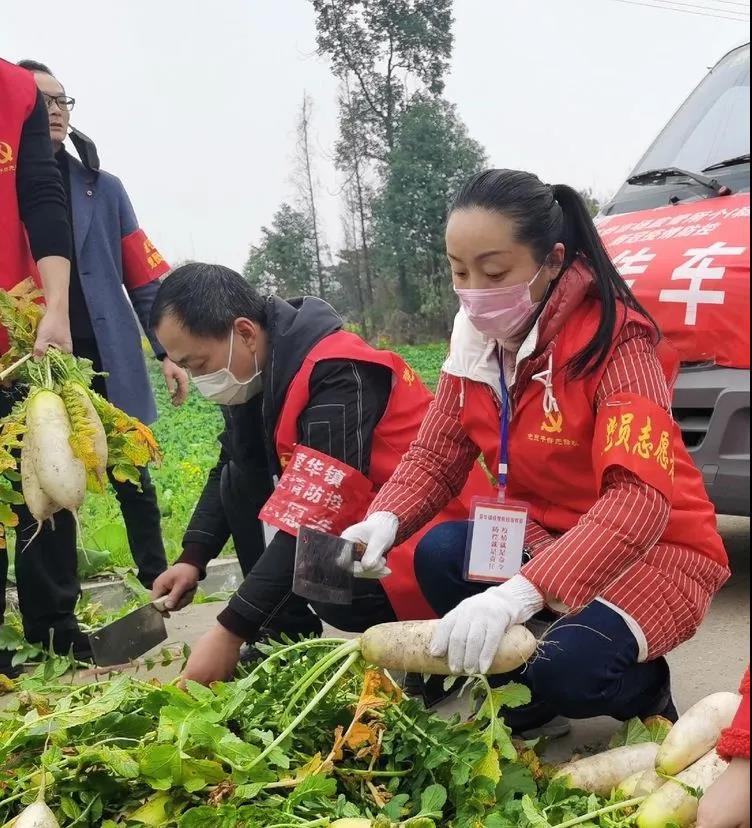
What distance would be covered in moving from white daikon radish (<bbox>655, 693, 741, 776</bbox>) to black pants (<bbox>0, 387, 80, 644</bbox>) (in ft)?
6.43

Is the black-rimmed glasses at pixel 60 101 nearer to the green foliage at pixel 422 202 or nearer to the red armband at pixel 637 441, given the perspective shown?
the red armband at pixel 637 441

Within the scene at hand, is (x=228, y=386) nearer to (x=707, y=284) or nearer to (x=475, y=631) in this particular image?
(x=475, y=631)

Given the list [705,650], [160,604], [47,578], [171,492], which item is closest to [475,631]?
[160,604]

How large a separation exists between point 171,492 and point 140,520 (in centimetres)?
227

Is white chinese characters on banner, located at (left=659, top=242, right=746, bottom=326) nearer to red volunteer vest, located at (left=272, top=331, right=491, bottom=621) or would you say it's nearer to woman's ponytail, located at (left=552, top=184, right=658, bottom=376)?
red volunteer vest, located at (left=272, top=331, right=491, bottom=621)

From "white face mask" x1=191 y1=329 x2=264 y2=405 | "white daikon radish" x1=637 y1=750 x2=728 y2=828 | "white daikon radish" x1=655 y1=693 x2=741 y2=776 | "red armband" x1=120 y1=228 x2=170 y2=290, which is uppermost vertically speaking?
"red armband" x1=120 y1=228 x2=170 y2=290

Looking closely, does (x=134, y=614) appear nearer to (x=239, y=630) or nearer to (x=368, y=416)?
(x=239, y=630)

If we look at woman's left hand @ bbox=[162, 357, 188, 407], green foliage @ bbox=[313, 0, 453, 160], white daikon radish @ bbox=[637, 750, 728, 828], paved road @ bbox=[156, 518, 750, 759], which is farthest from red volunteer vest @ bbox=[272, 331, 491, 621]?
green foliage @ bbox=[313, 0, 453, 160]

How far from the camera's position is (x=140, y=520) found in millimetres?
3986

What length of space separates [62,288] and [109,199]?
4.49ft

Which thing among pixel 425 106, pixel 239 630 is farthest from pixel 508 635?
pixel 425 106

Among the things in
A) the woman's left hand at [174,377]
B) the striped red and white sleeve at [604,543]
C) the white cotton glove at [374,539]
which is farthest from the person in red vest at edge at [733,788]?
the woman's left hand at [174,377]

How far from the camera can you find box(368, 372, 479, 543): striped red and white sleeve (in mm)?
2412

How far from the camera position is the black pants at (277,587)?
2441mm
